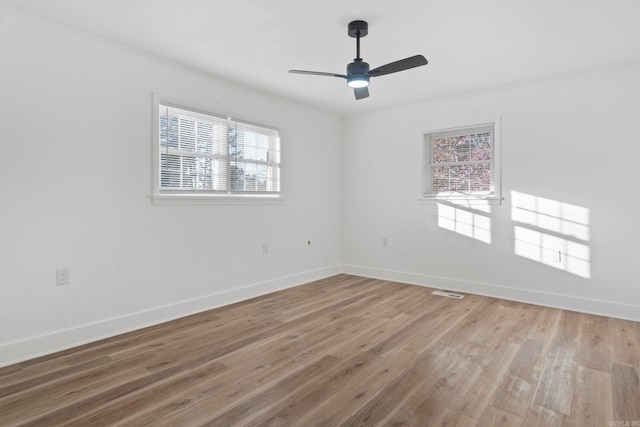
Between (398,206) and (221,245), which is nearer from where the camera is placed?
(221,245)

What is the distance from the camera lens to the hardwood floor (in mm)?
1899

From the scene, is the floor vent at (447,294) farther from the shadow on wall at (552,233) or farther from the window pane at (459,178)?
the window pane at (459,178)

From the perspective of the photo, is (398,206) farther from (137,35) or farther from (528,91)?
(137,35)

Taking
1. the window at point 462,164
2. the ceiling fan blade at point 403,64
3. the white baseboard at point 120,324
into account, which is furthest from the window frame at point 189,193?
the window at point 462,164

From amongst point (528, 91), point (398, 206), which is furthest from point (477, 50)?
point (398, 206)

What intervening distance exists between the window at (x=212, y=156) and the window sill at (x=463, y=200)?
80.8 inches

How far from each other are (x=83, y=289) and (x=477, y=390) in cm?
306

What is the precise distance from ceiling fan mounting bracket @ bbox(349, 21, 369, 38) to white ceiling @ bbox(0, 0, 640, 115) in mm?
54

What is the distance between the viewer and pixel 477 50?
10.5 feet

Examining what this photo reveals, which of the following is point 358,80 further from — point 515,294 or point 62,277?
point 515,294

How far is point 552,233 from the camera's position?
3.90m

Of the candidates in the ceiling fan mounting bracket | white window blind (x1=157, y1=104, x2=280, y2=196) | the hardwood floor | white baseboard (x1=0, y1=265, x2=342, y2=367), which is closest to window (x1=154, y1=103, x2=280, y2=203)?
white window blind (x1=157, y1=104, x2=280, y2=196)

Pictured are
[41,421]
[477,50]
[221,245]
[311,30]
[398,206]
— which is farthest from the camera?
[398,206]

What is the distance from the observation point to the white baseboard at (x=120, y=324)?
8.49 ft
